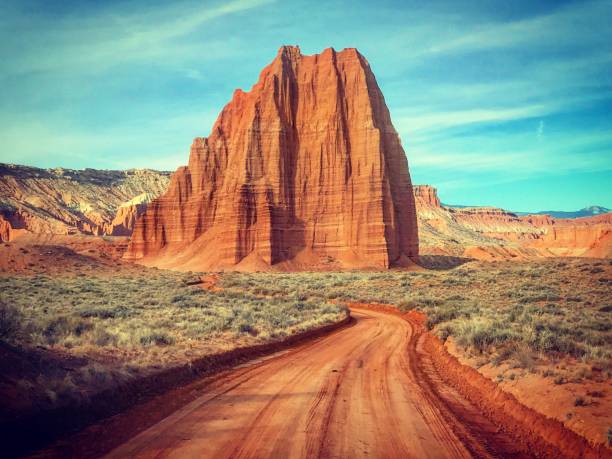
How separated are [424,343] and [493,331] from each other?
314 cm

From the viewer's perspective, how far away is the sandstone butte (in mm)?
68562

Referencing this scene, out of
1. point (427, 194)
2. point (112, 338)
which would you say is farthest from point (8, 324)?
point (427, 194)

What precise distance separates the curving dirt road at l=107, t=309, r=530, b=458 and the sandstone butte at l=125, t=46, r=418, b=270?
178 feet

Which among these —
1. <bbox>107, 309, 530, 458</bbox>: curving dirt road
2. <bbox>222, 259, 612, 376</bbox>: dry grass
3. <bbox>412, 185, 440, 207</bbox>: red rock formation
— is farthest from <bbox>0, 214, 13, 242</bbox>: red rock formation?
<bbox>412, 185, 440, 207</bbox>: red rock formation

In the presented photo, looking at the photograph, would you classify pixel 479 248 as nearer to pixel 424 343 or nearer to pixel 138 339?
pixel 424 343

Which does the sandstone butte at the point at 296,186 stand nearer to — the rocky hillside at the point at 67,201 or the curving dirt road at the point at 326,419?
the rocky hillside at the point at 67,201

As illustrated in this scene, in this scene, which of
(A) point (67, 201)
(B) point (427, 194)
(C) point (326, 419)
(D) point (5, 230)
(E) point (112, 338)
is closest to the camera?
(C) point (326, 419)

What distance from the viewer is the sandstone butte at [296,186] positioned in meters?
68.6

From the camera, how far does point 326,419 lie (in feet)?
25.5

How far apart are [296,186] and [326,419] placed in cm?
6707

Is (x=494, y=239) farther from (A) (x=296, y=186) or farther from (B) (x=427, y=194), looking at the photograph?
(A) (x=296, y=186)

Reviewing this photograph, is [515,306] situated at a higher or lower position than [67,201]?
lower

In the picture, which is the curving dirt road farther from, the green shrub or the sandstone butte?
the sandstone butte

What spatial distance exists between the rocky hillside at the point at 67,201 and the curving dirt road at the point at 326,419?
4269 inches
